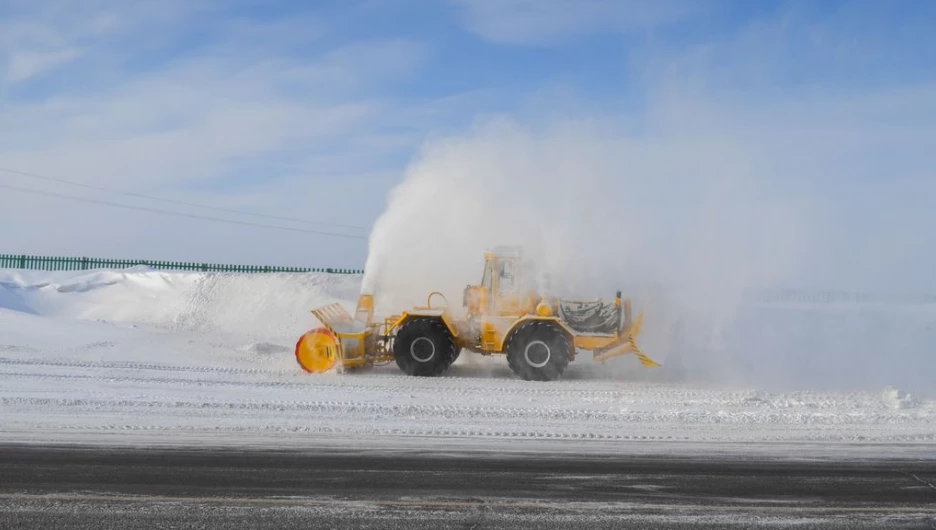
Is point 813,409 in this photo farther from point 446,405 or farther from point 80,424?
point 80,424

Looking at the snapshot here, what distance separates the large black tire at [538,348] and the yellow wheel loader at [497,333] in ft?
0.06

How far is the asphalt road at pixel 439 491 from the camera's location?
6.52 meters

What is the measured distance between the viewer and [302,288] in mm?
32000

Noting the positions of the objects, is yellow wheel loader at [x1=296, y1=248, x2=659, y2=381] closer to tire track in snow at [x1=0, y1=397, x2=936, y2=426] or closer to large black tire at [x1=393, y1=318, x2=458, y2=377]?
large black tire at [x1=393, y1=318, x2=458, y2=377]

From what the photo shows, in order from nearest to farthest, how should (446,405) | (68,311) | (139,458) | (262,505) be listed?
1. (262,505)
2. (139,458)
3. (446,405)
4. (68,311)

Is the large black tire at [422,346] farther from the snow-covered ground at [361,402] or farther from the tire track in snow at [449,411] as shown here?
the tire track in snow at [449,411]

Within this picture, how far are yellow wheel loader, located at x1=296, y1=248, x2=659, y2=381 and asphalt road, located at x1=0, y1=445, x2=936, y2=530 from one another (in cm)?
640

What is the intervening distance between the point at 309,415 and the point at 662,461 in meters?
4.77

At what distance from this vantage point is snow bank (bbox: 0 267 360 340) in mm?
27578

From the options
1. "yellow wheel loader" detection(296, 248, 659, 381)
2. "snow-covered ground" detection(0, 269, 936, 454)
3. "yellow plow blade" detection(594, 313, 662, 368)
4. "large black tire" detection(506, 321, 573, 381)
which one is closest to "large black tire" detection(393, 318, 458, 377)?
"yellow wheel loader" detection(296, 248, 659, 381)


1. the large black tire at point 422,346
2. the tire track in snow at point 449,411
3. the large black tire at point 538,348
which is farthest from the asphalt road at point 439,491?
the large black tire at point 422,346

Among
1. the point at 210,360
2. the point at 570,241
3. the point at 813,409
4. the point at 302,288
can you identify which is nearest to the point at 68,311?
the point at 302,288

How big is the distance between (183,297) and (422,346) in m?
18.4

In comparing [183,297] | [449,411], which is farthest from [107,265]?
[449,411]
